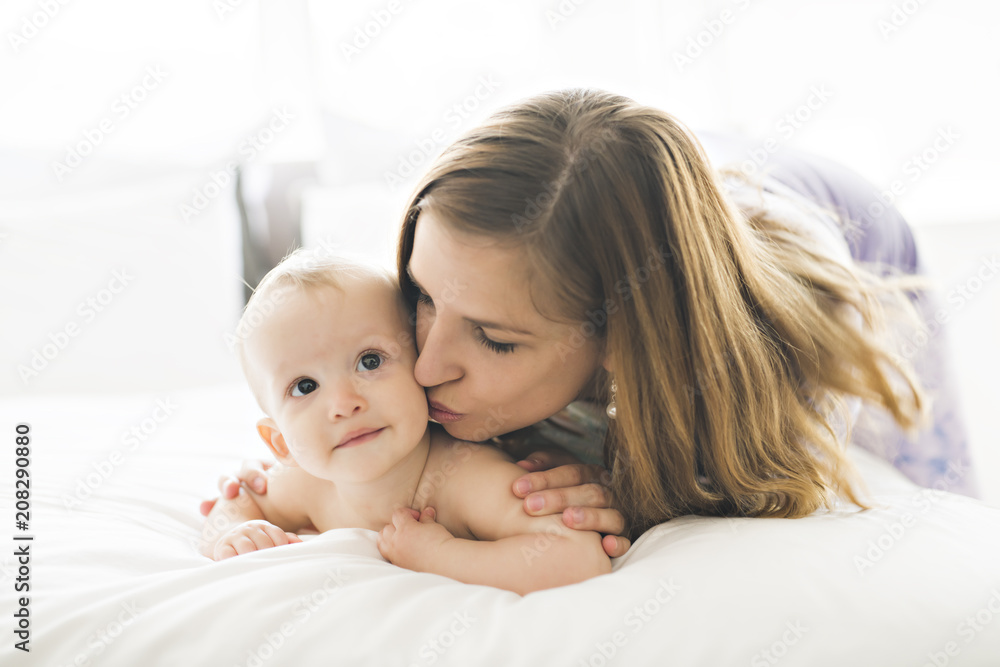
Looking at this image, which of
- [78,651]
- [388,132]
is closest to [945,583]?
[78,651]

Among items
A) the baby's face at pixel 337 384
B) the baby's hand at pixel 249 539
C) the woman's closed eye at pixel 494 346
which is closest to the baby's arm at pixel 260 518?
the baby's hand at pixel 249 539

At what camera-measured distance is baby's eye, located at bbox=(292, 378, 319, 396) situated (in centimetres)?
89

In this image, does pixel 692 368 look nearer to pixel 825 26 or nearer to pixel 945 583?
pixel 945 583

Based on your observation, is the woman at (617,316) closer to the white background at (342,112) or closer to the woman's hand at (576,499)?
the woman's hand at (576,499)

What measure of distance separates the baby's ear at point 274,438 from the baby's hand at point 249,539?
97 mm

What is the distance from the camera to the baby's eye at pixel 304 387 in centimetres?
89

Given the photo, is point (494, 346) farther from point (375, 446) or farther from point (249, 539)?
point (249, 539)

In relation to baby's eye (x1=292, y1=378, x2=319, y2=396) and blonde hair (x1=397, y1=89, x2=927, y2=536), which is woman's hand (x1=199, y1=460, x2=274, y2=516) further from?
blonde hair (x1=397, y1=89, x2=927, y2=536)

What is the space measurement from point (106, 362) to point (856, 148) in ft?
8.15

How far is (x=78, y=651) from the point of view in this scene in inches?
24.3

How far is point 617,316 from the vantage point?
2.86 ft

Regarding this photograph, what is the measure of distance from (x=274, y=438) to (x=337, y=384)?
18 centimetres

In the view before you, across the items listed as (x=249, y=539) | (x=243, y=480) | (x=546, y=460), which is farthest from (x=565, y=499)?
(x=243, y=480)

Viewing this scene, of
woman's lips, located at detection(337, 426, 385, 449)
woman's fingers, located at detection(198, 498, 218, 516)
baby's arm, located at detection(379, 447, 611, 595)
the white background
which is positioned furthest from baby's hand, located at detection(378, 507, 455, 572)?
the white background
